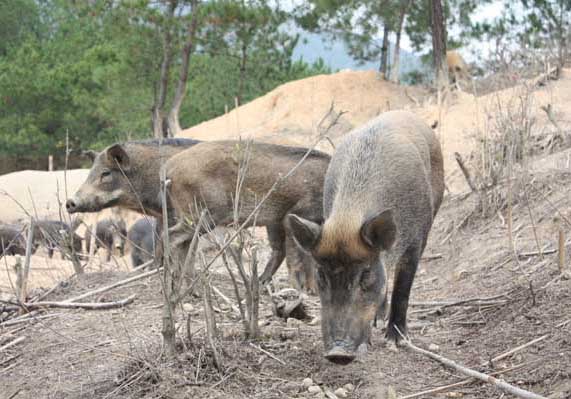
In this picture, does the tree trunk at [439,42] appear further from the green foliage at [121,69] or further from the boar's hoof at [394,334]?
the boar's hoof at [394,334]

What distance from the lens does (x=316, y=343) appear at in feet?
18.9

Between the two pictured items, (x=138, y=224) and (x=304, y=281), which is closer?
(x=304, y=281)

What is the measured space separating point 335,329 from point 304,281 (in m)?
3.54

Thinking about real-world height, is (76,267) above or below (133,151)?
below

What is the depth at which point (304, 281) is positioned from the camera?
8.36m

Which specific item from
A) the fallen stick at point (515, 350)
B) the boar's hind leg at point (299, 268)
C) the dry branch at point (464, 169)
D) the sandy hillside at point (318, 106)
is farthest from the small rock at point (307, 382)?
the sandy hillside at point (318, 106)

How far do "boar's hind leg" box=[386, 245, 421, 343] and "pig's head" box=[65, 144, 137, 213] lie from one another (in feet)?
12.3

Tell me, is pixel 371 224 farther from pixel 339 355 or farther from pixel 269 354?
pixel 269 354

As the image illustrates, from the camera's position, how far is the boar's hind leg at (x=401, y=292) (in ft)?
19.5

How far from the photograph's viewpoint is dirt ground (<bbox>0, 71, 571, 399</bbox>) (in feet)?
16.1

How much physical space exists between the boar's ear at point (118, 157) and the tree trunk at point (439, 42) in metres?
12.5

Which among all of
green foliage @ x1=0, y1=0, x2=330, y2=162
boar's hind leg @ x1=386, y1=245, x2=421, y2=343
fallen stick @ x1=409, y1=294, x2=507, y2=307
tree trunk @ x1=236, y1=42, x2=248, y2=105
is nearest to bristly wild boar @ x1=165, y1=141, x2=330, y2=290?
fallen stick @ x1=409, y1=294, x2=507, y2=307

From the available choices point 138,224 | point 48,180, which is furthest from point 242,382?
point 48,180

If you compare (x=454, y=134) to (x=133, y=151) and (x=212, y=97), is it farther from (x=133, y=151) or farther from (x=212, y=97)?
(x=212, y=97)
